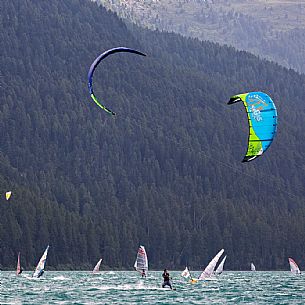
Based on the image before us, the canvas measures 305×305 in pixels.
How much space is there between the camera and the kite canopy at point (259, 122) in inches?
3100

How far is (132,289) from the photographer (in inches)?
4370

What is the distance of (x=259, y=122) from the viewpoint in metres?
79.5

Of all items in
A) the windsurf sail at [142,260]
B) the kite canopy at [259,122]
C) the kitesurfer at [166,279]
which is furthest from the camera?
the windsurf sail at [142,260]

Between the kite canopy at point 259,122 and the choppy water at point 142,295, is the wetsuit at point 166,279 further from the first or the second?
the kite canopy at point 259,122

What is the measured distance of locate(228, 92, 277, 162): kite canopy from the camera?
258 feet

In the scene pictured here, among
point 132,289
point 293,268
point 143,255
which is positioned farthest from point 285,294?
point 293,268

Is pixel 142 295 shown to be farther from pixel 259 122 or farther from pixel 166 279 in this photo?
pixel 259 122

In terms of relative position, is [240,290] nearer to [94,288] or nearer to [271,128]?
[94,288]

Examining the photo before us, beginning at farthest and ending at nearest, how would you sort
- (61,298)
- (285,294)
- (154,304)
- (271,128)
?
(285,294), (61,298), (154,304), (271,128)

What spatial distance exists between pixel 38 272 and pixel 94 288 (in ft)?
78.5

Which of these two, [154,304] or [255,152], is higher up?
[255,152]

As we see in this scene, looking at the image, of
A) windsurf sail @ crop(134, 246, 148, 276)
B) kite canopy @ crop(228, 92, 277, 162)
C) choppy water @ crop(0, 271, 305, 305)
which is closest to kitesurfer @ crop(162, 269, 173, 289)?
choppy water @ crop(0, 271, 305, 305)

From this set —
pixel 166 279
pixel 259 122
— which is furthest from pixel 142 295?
pixel 259 122

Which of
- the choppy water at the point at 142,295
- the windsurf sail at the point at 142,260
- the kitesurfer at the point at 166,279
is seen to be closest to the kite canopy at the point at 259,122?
the choppy water at the point at 142,295
